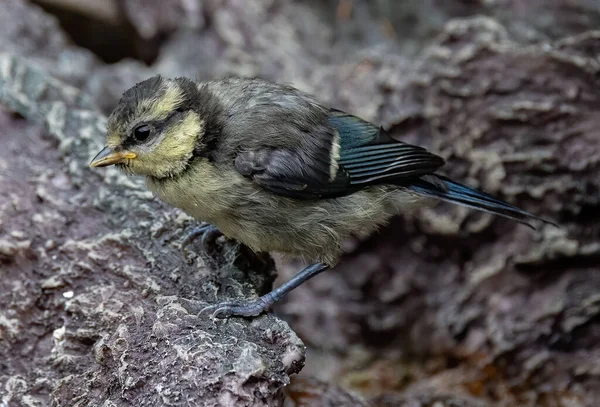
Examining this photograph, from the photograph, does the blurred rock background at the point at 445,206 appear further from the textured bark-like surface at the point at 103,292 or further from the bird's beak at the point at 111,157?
the bird's beak at the point at 111,157

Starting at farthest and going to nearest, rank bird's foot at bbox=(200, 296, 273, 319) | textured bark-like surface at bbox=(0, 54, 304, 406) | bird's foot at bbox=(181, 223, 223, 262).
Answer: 1. bird's foot at bbox=(181, 223, 223, 262)
2. bird's foot at bbox=(200, 296, 273, 319)
3. textured bark-like surface at bbox=(0, 54, 304, 406)

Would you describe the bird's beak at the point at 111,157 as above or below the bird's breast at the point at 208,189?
above

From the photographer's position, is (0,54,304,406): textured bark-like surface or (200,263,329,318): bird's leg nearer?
(0,54,304,406): textured bark-like surface

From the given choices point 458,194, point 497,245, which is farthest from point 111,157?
point 497,245

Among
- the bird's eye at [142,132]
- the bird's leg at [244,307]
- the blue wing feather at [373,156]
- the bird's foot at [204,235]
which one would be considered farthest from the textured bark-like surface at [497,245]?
the bird's eye at [142,132]

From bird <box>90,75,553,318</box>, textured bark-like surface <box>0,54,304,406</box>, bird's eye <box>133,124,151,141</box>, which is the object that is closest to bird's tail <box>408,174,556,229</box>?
bird <box>90,75,553,318</box>

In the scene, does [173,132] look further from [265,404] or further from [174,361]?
[265,404]

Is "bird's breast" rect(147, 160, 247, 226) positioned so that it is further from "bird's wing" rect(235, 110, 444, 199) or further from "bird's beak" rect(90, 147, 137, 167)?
"bird's beak" rect(90, 147, 137, 167)

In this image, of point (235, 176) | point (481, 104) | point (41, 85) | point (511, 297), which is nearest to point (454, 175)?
point (481, 104)

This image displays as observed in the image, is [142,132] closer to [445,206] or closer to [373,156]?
[373,156]
